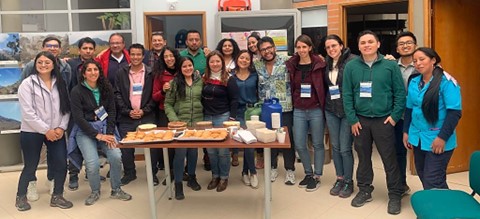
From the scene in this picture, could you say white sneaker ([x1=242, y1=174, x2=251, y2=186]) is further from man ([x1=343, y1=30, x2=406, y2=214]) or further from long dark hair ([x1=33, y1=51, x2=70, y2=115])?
long dark hair ([x1=33, y1=51, x2=70, y2=115])

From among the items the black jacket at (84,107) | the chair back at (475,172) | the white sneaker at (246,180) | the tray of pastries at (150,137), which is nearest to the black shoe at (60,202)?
the black jacket at (84,107)

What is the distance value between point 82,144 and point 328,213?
2.18 metres

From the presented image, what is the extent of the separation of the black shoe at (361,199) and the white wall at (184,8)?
2875 millimetres

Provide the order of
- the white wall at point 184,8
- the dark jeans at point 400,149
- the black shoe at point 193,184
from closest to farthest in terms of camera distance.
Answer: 1. the dark jeans at point 400,149
2. the black shoe at point 193,184
3. the white wall at point 184,8

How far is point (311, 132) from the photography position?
3936 mm

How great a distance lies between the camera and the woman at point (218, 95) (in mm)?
3775

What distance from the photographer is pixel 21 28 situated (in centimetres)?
495

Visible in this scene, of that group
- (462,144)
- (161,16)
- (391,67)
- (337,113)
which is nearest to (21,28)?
(161,16)

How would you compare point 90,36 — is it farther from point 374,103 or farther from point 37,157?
point 374,103

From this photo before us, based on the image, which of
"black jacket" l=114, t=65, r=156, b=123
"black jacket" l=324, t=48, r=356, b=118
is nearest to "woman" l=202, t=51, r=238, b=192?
"black jacket" l=114, t=65, r=156, b=123

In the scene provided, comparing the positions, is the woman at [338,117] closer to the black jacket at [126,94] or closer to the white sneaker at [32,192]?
the black jacket at [126,94]

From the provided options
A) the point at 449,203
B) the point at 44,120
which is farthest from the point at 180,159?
the point at 449,203

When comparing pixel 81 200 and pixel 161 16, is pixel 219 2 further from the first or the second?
pixel 81 200

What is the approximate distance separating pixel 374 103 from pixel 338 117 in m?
0.45
